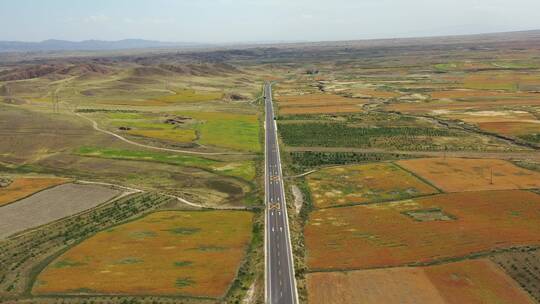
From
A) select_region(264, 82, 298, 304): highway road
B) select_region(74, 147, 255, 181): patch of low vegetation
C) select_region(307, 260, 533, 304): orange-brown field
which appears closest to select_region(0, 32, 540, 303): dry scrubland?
select_region(307, 260, 533, 304): orange-brown field

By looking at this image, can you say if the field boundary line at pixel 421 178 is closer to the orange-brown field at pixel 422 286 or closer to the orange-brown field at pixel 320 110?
the orange-brown field at pixel 422 286

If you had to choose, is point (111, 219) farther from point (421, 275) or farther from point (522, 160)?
point (522, 160)

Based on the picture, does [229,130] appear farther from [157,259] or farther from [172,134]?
[157,259]

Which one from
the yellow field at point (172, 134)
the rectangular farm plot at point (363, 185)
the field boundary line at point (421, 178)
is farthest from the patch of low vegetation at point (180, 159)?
the field boundary line at point (421, 178)

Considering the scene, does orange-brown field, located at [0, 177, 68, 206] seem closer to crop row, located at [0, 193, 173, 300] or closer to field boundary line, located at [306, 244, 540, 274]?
crop row, located at [0, 193, 173, 300]

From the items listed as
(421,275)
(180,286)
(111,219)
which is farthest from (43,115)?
(421,275)

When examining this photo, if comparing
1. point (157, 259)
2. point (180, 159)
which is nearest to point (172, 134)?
point (180, 159)
